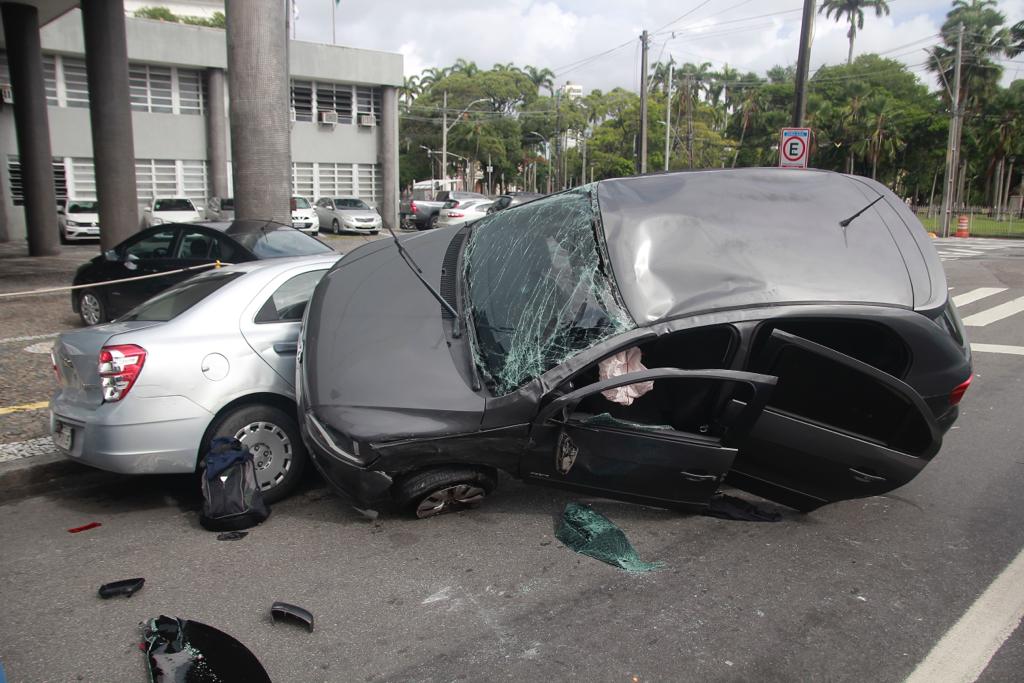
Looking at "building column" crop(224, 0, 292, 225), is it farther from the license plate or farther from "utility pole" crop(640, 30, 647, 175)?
"utility pole" crop(640, 30, 647, 175)

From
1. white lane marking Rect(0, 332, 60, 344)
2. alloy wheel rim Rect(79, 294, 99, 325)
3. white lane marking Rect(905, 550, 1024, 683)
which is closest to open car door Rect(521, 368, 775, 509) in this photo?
white lane marking Rect(905, 550, 1024, 683)

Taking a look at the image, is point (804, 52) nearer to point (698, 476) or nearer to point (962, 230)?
point (698, 476)

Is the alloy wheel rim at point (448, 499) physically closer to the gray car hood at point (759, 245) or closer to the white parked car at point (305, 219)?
the gray car hood at point (759, 245)

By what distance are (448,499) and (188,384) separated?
1627 mm

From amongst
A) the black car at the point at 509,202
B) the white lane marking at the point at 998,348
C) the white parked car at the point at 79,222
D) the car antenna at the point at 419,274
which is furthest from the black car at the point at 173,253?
the white parked car at the point at 79,222

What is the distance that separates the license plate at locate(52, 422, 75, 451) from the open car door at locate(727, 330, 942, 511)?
3721mm

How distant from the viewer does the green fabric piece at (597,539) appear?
385 centimetres

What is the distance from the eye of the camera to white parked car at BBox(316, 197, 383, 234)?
29688mm

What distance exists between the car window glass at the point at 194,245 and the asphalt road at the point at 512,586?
407cm

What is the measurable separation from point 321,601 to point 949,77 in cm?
5916

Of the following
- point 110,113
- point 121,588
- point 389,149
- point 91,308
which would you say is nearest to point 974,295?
point 91,308

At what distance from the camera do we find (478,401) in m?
3.89

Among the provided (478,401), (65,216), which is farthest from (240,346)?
(65,216)

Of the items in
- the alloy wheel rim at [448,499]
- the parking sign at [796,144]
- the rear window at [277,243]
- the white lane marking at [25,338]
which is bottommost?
the white lane marking at [25,338]
